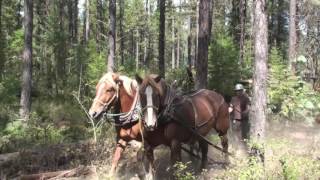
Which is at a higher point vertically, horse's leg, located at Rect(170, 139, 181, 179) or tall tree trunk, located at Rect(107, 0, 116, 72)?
tall tree trunk, located at Rect(107, 0, 116, 72)

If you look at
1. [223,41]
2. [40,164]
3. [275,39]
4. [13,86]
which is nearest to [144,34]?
[275,39]

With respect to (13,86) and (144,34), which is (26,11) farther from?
(144,34)

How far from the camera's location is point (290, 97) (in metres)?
19.7

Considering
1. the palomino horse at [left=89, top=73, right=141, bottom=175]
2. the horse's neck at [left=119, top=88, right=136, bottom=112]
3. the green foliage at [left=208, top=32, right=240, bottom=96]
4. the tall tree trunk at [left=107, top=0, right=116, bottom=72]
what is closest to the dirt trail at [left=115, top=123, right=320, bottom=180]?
the palomino horse at [left=89, top=73, right=141, bottom=175]

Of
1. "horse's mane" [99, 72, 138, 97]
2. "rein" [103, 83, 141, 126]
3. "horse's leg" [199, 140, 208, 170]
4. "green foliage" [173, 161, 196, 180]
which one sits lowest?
"horse's leg" [199, 140, 208, 170]

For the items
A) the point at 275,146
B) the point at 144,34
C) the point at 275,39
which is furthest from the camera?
the point at 144,34

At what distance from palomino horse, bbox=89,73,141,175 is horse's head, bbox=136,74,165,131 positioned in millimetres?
574

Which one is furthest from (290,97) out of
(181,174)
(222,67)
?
(181,174)

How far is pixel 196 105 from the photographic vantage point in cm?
1022

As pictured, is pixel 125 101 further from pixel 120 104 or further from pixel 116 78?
pixel 116 78

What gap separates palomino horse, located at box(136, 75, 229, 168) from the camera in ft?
28.3

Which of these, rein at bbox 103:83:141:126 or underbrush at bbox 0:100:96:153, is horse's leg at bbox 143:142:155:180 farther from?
underbrush at bbox 0:100:96:153

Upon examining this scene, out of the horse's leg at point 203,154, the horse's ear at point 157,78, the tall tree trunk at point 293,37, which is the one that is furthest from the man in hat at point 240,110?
the tall tree trunk at point 293,37

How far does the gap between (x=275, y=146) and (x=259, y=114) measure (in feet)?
5.97
